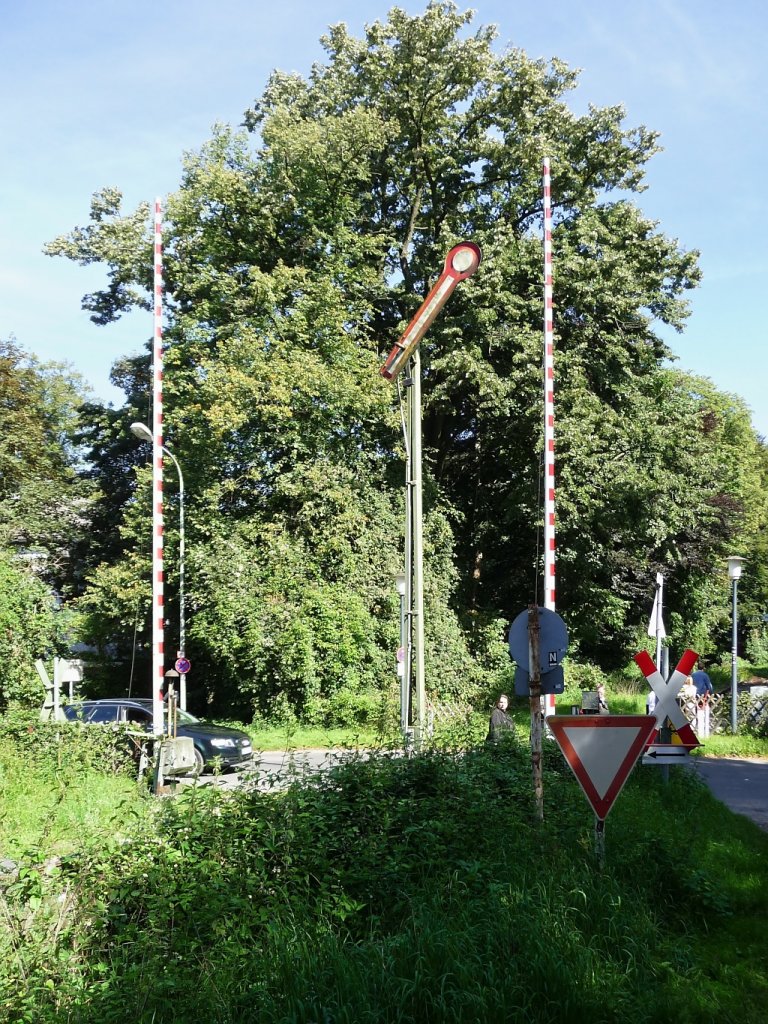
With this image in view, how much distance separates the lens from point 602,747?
6578 mm

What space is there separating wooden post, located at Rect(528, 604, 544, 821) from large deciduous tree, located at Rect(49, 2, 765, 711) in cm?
1748

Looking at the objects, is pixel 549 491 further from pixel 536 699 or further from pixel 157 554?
pixel 536 699

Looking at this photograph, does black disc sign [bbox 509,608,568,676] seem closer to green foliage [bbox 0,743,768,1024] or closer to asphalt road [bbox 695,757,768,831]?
green foliage [bbox 0,743,768,1024]

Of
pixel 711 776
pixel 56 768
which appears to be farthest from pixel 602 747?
pixel 711 776

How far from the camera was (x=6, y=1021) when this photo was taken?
4.46 meters

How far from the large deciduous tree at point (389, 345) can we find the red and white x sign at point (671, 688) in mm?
14581

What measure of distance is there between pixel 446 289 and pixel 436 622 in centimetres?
1770

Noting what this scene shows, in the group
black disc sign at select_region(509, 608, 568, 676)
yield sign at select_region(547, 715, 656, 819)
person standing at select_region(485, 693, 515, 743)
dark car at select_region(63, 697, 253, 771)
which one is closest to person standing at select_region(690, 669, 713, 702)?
person standing at select_region(485, 693, 515, 743)

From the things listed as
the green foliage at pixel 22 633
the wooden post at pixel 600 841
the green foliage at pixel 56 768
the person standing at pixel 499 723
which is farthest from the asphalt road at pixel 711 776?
the green foliage at pixel 22 633

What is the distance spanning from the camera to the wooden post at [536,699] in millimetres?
7281

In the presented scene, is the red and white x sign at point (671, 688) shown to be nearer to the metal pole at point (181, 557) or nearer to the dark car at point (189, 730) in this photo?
the dark car at point (189, 730)

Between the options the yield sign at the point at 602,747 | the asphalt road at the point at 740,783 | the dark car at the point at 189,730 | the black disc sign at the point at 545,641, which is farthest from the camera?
the dark car at the point at 189,730

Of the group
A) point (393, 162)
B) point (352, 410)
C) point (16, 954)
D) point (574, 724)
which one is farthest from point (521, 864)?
point (393, 162)

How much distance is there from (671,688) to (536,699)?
4044 mm
